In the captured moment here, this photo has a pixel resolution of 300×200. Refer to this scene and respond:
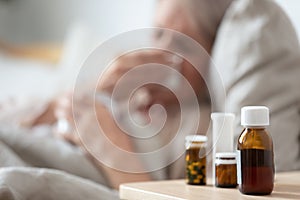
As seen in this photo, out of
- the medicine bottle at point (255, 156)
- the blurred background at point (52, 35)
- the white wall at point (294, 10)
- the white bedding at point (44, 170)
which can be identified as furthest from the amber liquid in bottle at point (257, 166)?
the blurred background at point (52, 35)

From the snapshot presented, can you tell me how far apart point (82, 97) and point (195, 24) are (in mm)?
316

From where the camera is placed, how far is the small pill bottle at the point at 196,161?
0.73 m

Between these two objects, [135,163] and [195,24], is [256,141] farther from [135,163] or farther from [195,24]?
[195,24]

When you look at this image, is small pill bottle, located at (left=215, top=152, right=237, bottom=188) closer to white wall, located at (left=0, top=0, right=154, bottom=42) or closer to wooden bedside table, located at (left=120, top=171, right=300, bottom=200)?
wooden bedside table, located at (left=120, top=171, right=300, bottom=200)

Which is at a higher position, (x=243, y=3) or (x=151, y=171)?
(x=243, y=3)

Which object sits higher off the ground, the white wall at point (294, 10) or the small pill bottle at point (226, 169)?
the white wall at point (294, 10)

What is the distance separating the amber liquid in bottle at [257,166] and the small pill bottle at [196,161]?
4.8 inches

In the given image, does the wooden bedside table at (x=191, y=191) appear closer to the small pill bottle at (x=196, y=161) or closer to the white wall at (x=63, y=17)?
the small pill bottle at (x=196, y=161)

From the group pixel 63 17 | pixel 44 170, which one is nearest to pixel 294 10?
pixel 44 170

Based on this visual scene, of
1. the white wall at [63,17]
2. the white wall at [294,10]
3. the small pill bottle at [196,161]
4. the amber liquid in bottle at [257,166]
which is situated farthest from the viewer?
the white wall at [63,17]

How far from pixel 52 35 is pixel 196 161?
1.74m

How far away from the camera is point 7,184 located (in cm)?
65

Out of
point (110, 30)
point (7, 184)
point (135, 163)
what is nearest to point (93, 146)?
point (135, 163)

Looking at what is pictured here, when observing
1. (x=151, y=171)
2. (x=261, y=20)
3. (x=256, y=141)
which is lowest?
(x=151, y=171)
